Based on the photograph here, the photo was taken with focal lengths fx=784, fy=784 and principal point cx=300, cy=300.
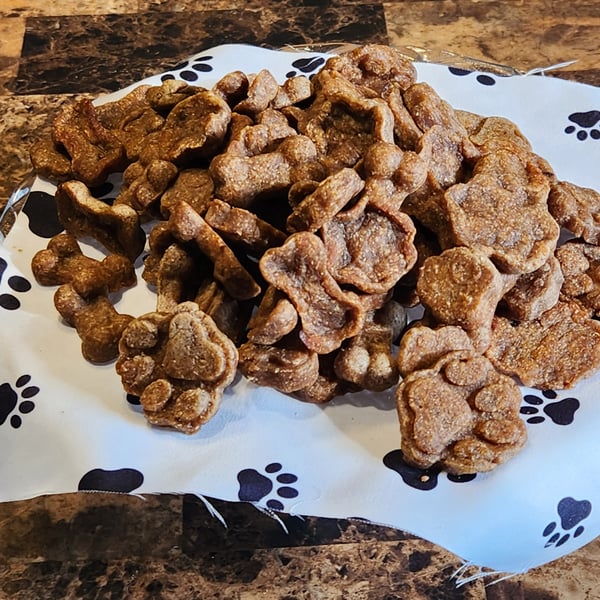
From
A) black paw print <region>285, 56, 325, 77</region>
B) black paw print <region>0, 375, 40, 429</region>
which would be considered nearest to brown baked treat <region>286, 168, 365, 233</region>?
black paw print <region>0, 375, 40, 429</region>

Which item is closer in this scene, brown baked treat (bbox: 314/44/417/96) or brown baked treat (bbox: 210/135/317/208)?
brown baked treat (bbox: 210/135/317/208)

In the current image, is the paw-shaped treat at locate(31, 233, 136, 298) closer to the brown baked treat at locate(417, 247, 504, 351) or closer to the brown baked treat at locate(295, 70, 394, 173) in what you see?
the brown baked treat at locate(295, 70, 394, 173)

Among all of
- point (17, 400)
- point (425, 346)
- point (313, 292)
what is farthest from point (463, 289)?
point (17, 400)

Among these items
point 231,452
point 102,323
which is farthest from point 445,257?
point 102,323

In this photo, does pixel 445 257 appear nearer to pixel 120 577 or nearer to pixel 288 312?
pixel 288 312

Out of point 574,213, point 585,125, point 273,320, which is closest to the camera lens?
point 273,320

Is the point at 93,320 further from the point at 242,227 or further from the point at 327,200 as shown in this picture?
the point at 327,200

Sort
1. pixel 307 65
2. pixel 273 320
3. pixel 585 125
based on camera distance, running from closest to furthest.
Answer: pixel 273 320 < pixel 585 125 < pixel 307 65

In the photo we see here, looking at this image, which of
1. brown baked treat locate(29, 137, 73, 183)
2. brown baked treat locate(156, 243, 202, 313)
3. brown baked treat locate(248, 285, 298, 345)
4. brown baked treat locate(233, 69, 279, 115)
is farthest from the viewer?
brown baked treat locate(29, 137, 73, 183)
